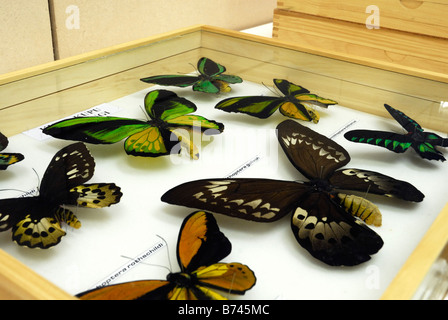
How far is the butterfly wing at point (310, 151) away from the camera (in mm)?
784

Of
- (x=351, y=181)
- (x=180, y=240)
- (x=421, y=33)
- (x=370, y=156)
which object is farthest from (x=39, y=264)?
(x=421, y=33)

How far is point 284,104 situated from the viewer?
101 centimetres

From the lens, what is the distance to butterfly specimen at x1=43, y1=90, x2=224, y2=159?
0.81 meters

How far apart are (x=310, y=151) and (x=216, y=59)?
1.63ft

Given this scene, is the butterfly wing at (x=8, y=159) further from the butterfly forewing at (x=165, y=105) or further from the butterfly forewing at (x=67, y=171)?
the butterfly forewing at (x=165, y=105)

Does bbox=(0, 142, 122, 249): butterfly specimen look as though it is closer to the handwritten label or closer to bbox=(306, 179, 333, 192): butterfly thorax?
the handwritten label

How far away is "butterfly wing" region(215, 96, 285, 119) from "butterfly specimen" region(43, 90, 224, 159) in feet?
0.34

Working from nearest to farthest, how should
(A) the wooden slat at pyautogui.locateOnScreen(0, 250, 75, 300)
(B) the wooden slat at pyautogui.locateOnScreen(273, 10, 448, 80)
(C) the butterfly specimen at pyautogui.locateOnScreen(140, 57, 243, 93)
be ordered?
(A) the wooden slat at pyautogui.locateOnScreen(0, 250, 75, 300), (C) the butterfly specimen at pyautogui.locateOnScreen(140, 57, 243, 93), (B) the wooden slat at pyautogui.locateOnScreen(273, 10, 448, 80)

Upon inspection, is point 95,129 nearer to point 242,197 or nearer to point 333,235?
point 242,197

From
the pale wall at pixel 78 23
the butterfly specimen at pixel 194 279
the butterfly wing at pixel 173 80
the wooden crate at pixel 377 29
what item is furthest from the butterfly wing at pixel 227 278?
the pale wall at pixel 78 23

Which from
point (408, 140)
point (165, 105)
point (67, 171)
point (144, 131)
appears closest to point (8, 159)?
point (67, 171)

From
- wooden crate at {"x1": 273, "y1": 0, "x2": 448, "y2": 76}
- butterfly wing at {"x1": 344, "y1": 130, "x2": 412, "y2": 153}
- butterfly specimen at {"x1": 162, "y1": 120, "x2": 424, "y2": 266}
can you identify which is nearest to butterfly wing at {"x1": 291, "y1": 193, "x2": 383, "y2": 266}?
butterfly specimen at {"x1": 162, "y1": 120, "x2": 424, "y2": 266}

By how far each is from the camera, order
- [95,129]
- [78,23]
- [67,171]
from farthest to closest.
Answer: [78,23] < [95,129] < [67,171]

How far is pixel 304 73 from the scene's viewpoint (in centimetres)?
113
